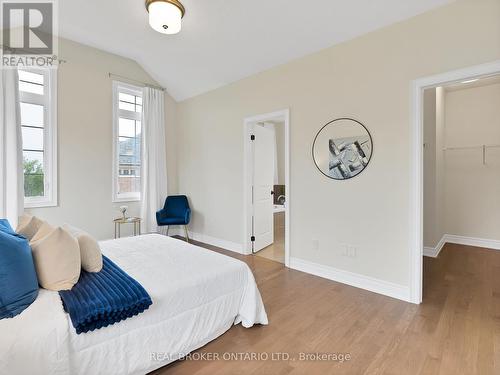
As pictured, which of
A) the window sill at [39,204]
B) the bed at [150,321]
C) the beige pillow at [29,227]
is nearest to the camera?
the bed at [150,321]

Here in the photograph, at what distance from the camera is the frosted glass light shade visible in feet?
8.13

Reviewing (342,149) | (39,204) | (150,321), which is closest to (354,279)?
(342,149)

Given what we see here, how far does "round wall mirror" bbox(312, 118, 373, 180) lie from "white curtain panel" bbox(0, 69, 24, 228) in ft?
12.8

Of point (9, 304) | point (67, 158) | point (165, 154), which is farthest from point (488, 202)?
point (67, 158)

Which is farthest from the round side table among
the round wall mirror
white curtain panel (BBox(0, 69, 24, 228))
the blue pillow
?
the round wall mirror

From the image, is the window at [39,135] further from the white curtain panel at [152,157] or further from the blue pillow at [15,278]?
the blue pillow at [15,278]

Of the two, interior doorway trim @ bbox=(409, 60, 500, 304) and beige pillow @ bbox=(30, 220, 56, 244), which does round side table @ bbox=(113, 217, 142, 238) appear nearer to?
beige pillow @ bbox=(30, 220, 56, 244)

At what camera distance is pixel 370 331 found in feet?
7.00

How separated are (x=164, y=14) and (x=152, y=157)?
278 cm

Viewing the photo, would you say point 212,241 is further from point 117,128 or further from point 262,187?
point 117,128

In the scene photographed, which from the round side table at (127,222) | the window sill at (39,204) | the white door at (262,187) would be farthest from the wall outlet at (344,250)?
the window sill at (39,204)

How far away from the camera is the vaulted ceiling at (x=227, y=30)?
107 inches

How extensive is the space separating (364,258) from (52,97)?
190 inches

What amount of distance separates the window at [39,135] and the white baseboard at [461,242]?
582cm
